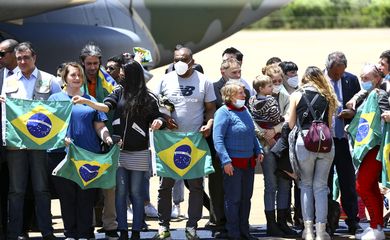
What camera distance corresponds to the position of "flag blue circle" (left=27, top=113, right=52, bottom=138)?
994cm

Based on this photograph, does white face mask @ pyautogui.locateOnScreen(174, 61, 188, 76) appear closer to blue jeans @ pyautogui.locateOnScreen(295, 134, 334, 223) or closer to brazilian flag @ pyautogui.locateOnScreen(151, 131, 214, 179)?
brazilian flag @ pyautogui.locateOnScreen(151, 131, 214, 179)

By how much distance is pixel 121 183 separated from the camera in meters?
10.1

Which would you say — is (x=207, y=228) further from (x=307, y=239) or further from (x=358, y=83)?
(x=358, y=83)

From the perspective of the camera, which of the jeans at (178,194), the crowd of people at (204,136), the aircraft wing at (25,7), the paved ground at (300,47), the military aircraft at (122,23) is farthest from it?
the paved ground at (300,47)

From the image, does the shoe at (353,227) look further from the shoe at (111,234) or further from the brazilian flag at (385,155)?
the shoe at (111,234)

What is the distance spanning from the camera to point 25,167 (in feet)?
32.6

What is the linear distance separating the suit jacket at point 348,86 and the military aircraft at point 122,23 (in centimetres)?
397

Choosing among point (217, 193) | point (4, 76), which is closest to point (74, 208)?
point (4, 76)

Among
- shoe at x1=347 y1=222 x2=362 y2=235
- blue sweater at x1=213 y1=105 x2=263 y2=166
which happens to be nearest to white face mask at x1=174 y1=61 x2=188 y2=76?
blue sweater at x1=213 y1=105 x2=263 y2=166

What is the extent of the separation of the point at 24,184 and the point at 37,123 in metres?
0.55

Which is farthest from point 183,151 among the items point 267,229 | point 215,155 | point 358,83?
point 358,83

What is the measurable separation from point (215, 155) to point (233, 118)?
521 millimetres

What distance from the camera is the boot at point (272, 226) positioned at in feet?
34.9

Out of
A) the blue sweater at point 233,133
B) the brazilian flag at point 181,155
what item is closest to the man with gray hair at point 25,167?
the brazilian flag at point 181,155
